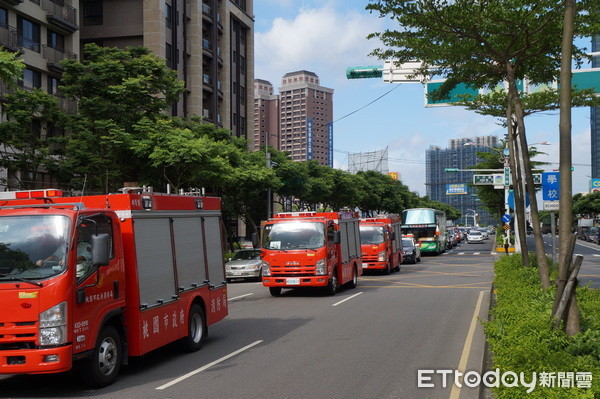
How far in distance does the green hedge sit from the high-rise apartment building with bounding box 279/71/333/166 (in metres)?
120

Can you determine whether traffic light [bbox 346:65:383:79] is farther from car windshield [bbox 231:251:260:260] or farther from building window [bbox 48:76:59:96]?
building window [bbox 48:76:59:96]

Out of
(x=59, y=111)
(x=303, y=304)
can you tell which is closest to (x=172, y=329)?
(x=303, y=304)

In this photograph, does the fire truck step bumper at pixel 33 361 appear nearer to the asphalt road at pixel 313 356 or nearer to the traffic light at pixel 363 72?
the asphalt road at pixel 313 356

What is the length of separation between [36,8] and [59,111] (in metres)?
14.0

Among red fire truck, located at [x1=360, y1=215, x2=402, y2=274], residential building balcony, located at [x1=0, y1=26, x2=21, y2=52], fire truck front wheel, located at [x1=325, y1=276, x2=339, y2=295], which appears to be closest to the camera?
fire truck front wheel, located at [x1=325, y1=276, x2=339, y2=295]

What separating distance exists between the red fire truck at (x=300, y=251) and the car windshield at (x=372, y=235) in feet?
29.4

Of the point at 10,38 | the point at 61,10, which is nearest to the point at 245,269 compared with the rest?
the point at 10,38

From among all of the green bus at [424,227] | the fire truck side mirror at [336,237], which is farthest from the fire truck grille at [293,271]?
the green bus at [424,227]

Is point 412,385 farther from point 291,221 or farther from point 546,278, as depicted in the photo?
point 291,221

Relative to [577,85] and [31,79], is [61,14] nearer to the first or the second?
[31,79]

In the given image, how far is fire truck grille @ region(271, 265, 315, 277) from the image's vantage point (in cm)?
1895

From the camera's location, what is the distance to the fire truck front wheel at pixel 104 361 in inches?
316

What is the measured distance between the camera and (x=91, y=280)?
8.02 meters

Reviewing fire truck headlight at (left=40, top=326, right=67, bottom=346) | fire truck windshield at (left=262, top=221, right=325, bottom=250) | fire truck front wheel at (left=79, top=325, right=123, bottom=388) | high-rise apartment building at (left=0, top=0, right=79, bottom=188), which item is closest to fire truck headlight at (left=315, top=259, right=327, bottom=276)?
fire truck windshield at (left=262, top=221, right=325, bottom=250)
